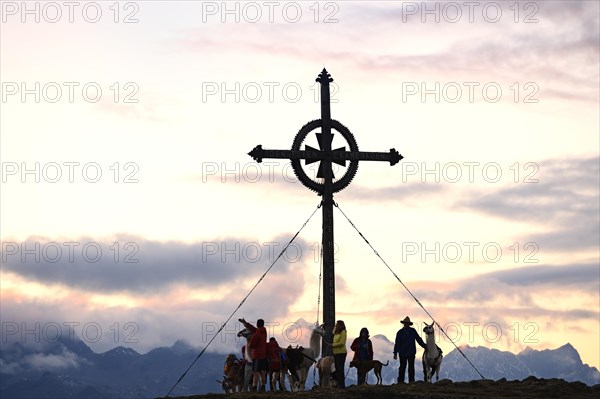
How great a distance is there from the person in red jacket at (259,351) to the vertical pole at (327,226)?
3.74 meters

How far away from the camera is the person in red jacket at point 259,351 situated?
37.6 meters

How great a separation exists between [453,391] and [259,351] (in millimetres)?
7012

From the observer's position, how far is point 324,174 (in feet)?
143

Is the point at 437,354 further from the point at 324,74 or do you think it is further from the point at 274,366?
the point at 324,74

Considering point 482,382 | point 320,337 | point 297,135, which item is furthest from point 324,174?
point 482,382

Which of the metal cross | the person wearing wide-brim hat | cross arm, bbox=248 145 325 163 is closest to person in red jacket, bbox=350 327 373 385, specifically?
the person wearing wide-brim hat

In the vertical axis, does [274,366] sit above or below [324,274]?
below

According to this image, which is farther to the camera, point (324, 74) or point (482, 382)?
point (324, 74)

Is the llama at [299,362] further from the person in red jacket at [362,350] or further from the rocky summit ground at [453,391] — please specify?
the rocky summit ground at [453,391]

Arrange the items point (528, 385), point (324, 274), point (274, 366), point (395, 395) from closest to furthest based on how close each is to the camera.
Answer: point (395, 395)
point (528, 385)
point (274, 366)
point (324, 274)

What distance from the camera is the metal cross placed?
42.6m

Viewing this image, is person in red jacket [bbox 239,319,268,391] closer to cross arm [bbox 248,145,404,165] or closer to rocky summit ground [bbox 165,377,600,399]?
rocky summit ground [bbox 165,377,600,399]

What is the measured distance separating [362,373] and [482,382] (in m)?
4.61

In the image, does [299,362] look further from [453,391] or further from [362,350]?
[453,391]
